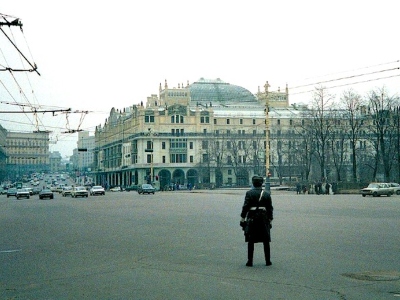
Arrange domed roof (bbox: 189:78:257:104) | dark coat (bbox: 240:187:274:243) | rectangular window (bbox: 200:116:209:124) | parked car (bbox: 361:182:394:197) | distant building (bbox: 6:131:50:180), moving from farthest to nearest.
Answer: domed roof (bbox: 189:78:257:104)
distant building (bbox: 6:131:50:180)
rectangular window (bbox: 200:116:209:124)
parked car (bbox: 361:182:394:197)
dark coat (bbox: 240:187:274:243)

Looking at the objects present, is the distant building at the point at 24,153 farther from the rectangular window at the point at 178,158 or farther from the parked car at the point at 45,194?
the parked car at the point at 45,194

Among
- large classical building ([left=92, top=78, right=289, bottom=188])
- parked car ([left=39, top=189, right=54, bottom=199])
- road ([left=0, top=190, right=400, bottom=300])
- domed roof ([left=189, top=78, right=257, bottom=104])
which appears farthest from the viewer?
domed roof ([left=189, top=78, right=257, bottom=104])

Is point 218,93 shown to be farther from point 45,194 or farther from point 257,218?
point 257,218

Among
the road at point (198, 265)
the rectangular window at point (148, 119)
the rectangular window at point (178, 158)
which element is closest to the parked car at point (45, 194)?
the road at point (198, 265)

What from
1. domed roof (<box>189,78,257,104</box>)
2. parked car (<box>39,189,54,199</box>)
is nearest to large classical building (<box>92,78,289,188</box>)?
domed roof (<box>189,78,257,104</box>)

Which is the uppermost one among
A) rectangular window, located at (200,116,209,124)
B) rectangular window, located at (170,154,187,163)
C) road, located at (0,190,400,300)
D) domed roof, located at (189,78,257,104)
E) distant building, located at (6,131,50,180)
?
domed roof, located at (189,78,257,104)

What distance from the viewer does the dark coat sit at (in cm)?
1062

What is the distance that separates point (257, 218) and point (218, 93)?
12603 cm

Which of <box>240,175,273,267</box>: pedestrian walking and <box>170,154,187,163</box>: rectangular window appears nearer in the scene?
<box>240,175,273,267</box>: pedestrian walking

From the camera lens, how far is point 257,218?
10.6m

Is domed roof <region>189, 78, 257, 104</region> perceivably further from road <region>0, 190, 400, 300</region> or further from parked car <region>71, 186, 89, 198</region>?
road <region>0, 190, 400, 300</region>

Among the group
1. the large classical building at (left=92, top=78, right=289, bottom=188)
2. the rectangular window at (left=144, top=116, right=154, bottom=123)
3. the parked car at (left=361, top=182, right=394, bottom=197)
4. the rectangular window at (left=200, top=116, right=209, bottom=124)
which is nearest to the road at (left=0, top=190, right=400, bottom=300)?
the parked car at (left=361, top=182, right=394, bottom=197)

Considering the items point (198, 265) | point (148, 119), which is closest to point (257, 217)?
point (198, 265)

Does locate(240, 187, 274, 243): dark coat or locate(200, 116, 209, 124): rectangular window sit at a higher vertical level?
locate(200, 116, 209, 124): rectangular window
